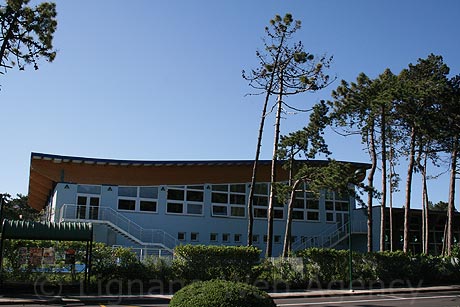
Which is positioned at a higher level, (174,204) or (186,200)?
(186,200)

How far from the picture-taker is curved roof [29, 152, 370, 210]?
113ft

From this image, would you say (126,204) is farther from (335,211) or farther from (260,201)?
(335,211)

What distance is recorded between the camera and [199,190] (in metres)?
37.8

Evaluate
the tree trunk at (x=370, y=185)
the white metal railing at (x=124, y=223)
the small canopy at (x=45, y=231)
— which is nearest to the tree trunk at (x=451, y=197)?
the tree trunk at (x=370, y=185)

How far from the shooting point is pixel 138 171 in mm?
36031

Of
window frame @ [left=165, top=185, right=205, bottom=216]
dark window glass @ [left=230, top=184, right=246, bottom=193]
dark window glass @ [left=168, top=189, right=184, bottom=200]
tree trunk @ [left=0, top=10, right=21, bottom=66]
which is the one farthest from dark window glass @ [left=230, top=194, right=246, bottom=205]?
tree trunk @ [left=0, top=10, right=21, bottom=66]

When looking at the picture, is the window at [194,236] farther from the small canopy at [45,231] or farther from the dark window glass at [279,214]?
the small canopy at [45,231]

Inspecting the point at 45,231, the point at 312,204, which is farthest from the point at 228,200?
the point at 45,231

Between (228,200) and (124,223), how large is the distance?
8.31 meters

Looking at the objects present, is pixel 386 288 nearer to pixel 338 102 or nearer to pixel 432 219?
pixel 338 102

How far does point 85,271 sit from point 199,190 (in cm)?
1756

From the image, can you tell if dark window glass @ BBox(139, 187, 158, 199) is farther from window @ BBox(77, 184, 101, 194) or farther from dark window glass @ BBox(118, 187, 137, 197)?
window @ BBox(77, 184, 101, 194)

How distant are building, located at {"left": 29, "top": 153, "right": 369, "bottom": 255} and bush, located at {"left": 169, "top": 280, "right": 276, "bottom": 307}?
2292cm

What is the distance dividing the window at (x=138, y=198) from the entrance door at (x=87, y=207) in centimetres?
172
